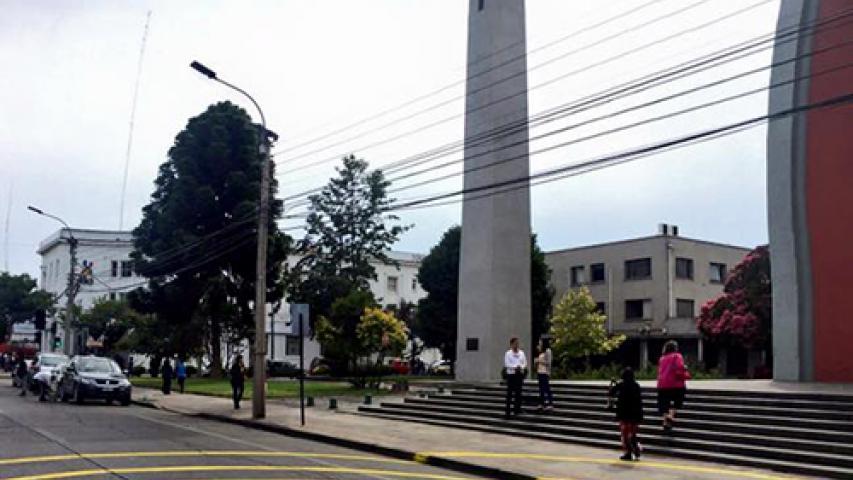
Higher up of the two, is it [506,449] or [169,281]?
[169,281]

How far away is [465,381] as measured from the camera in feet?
104

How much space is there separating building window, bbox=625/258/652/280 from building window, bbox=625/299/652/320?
165 centimetres

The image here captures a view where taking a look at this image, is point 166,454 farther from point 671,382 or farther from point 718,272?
point 718,272

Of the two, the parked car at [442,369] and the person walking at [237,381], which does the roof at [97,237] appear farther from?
the person walking at [237,381]

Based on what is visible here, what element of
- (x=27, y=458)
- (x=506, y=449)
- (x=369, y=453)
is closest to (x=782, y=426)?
(x=506, y=449)

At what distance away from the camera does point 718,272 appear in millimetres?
62062

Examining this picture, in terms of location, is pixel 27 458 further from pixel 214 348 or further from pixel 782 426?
pixel 214 348

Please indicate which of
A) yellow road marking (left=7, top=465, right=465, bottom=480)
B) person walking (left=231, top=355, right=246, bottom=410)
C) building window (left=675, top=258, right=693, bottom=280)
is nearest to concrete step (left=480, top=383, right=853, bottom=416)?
yellow road marking (left=7, top=465, right=465, bottom=480)

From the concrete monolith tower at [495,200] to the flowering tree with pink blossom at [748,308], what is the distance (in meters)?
17.4

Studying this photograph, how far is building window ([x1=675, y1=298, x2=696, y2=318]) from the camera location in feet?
191

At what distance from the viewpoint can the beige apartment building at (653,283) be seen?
57.3 meters

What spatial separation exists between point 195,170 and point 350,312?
17437 millimetres

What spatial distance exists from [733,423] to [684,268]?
143 ft

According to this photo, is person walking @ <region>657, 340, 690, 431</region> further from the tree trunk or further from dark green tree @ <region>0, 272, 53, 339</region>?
dark green tree @ <region>0, 272, 53, 339</region>
